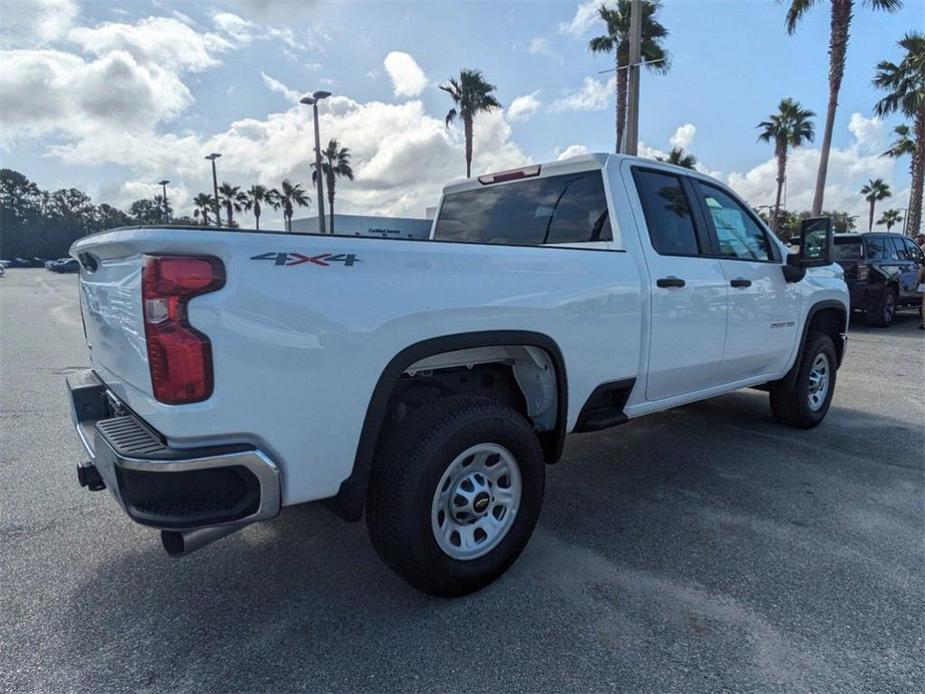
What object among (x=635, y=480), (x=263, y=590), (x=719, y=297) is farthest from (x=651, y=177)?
(x=263, y=590)

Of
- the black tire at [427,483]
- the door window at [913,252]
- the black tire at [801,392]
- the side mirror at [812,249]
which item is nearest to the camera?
the black tire at [427,483]

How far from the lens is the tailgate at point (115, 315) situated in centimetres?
204

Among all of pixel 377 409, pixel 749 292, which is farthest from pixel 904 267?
pixel 377 409

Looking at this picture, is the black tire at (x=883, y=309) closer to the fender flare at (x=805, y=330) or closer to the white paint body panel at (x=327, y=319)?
the fender flare at (x=805, y=330)

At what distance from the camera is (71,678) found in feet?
6.99

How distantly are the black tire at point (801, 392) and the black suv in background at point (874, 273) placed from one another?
25.8 ft

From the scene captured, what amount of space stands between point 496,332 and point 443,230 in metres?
2.11

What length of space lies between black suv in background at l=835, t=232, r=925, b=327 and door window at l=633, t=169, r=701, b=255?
9.80m

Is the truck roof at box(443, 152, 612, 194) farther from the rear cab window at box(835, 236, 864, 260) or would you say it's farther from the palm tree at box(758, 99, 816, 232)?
the palm tree at box(758, 99, 816, 232)

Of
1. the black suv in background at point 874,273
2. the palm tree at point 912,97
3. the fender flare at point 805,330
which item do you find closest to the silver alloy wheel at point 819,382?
the fender flare at point 805,330

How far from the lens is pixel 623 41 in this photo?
17.4m

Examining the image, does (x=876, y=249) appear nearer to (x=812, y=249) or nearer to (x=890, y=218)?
(x=812, y=249)

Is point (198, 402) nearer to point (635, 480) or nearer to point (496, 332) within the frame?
point (496, 332)

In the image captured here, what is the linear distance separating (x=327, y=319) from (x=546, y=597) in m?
1.63
